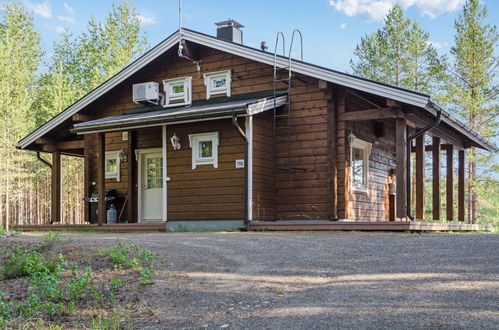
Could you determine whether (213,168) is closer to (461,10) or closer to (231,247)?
(231,247)

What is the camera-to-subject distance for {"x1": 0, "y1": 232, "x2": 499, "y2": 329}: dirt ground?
5121 millimetres

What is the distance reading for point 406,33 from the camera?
28469mm

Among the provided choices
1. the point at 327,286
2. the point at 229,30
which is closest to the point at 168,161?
the point at 229,30

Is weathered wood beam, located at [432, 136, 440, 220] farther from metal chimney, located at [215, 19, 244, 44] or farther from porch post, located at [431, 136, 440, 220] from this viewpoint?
metal chimney, located at [215, 19, 244, 44]

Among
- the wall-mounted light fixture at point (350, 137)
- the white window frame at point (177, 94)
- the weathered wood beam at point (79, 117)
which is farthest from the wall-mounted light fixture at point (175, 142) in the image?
the wall-mounted light fixture at point (350, 137)

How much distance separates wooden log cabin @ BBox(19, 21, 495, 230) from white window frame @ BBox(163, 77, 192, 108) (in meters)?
0.03

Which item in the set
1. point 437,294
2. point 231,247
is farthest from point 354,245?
point 437,294

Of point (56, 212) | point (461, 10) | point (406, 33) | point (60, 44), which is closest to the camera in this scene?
point (56, 212)

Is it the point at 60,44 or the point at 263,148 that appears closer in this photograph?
the point at 263,148

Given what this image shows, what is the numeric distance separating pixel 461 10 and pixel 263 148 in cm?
1684

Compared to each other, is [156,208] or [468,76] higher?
[468,76]

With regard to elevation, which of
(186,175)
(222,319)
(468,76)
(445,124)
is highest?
(468,76)

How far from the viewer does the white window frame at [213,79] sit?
15148 mm

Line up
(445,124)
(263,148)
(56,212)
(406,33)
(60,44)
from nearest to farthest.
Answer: (263,148)
(445,124)
(56,212)
(406,33)
(60,44)
